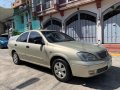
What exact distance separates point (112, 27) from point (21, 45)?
7.90 meters

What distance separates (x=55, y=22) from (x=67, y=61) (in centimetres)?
1458

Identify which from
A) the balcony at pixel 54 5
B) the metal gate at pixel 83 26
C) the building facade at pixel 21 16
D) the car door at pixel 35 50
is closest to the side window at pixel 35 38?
the car door at pixel 35 50

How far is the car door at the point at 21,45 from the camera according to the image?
8421 mm

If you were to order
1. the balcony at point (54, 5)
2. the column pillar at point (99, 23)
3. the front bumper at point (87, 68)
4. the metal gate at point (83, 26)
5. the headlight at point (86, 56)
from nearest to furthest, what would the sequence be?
the front bumper at point (87, 68) → the headlight at point (86, 56) → the column pillar at point (99, 23) → the metal gate at point (83, 26) → the balcony at point (54, 5)

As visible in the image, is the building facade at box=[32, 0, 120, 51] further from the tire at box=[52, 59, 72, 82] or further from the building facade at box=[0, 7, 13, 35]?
the building facade at box=[0, 7, 13, 35]

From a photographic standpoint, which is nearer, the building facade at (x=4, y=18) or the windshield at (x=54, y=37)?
the windshield at (x=54, y=37)

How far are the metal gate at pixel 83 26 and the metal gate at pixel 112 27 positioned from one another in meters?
1.28

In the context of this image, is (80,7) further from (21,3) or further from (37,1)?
(21,3)

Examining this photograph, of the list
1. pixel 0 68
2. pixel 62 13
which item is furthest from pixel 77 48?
pixel 62 13

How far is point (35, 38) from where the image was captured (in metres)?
7.82

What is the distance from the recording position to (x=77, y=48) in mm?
6348

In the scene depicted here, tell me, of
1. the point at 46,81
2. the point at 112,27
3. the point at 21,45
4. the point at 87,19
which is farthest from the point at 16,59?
the point at 87,19

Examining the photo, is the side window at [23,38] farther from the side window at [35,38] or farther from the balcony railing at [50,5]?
the balcony railing at [50,5]

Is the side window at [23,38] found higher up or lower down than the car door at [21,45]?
higher up
